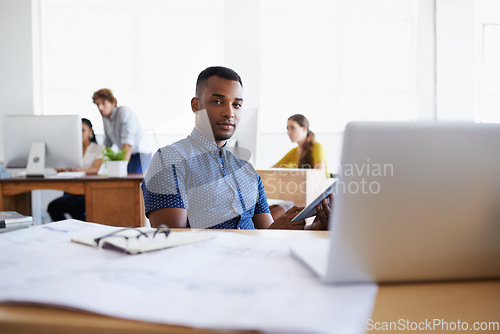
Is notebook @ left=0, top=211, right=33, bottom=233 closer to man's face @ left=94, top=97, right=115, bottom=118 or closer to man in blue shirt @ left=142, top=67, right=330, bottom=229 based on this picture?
man in blue shirt @ left=142, top=67, right=330, bottom=229

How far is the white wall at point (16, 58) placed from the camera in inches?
189

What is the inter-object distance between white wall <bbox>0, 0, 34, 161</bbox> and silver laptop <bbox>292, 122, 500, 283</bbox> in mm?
5195

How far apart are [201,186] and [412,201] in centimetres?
99

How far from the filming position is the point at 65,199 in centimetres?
→ 381

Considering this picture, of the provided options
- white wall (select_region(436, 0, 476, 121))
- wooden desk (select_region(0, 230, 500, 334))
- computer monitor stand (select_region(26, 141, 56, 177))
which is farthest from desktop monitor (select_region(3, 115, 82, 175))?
white wall (select_region(436, 0, 476, 121))

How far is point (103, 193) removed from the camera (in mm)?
2912

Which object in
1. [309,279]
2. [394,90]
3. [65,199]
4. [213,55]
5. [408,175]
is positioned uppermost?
[213,55]

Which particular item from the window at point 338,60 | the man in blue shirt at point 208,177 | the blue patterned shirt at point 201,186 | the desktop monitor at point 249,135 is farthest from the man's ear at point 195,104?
the window at point 338,60

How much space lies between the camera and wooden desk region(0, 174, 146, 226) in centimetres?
291

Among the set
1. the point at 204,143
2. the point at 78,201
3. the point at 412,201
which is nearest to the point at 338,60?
the point at 78,201

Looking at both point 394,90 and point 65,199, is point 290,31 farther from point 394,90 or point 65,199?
point 65,199

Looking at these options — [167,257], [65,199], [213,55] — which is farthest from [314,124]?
[167,257]

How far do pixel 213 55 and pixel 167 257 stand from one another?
193 inches

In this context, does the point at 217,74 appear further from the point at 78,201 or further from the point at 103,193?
the point at 78,201
